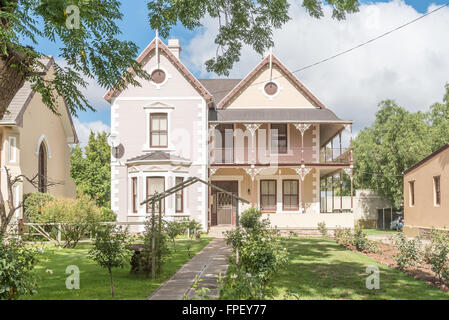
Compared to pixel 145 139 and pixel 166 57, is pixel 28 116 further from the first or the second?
pixel 166 57

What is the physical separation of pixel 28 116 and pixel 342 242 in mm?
15319

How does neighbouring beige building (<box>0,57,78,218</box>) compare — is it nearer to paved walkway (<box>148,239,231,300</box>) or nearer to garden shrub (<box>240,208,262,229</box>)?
paved walkway (<box>148,239,231,300</box>)

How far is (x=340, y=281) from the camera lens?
10203mm

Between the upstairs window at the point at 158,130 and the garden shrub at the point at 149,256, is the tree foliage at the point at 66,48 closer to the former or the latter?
the garden shrub at the point at 149,256

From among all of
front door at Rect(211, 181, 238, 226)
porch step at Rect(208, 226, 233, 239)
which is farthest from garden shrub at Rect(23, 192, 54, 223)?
front door at Rect(211, 181, 238, 226)

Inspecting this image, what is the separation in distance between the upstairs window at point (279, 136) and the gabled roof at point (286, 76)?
2.19 meters

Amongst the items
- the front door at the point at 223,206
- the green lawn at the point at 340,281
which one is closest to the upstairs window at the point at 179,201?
the front door at the point at 223,206

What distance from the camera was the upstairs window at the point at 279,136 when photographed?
26.8 meters

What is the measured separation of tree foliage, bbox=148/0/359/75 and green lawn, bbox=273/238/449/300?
21.1 ft

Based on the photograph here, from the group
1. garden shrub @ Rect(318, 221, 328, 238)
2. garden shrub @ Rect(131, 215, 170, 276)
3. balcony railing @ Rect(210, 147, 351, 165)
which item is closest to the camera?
garden shrub @ Rect(131, 215, 170, 276)

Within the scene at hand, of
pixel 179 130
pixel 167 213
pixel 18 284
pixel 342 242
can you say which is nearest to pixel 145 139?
pixel 179 130

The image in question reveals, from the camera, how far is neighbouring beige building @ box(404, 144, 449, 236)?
65.9 ft

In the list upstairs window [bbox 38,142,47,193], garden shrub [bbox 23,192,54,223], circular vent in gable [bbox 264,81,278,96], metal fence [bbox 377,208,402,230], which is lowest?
metal fence [bbox 377,208,402,230]

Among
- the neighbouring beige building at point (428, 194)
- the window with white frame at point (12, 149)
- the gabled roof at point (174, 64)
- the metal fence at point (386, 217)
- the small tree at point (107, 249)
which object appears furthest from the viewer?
the metal fence at point (386, 217)
